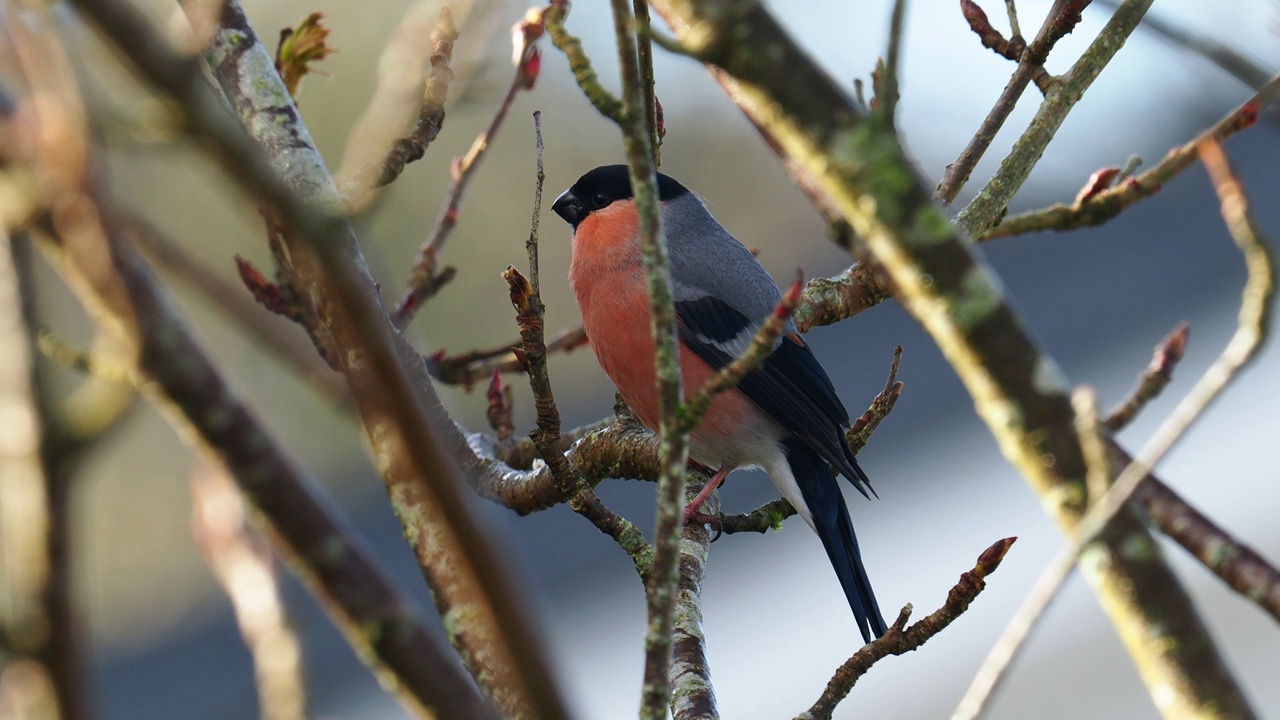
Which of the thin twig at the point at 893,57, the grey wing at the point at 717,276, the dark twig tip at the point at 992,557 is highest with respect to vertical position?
the grey wing at the point at 717,276

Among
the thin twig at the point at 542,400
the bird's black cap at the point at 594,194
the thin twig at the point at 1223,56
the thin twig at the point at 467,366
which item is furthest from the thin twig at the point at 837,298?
the thin twig at the point at 1223,56

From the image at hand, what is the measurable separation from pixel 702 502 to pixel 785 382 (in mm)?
647

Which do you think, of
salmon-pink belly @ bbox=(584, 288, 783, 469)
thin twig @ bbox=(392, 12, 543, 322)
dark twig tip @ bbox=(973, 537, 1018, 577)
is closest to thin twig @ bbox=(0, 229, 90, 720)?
thin twig @ bbox=(392, 12, 543, 322)

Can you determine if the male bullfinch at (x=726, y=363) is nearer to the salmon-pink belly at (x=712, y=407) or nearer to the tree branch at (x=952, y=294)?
the salmon-pink belly at (x=712, y=407)

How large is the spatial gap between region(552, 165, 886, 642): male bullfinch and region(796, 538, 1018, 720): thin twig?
53.1 inches

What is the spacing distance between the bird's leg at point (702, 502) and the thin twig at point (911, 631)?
1186 mm

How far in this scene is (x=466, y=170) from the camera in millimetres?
2682

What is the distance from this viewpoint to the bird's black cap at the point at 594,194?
4.93m

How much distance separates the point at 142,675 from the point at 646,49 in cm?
570

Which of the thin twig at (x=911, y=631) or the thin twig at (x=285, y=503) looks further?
the thin twig at (x=911, y=631)

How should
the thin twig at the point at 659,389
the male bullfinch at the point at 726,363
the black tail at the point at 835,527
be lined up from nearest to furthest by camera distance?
1. the thin twig at the point at 659,389
2. the black tail at the point at 835,527
3. the male bullfinch at the point at 726,363

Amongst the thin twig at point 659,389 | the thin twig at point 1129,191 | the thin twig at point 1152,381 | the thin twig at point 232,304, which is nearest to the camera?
the thin twig at point 232,304

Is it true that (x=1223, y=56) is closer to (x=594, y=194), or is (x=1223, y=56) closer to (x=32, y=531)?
(x=32, y=531)

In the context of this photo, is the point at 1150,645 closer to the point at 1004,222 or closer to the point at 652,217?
the point at 652,217
